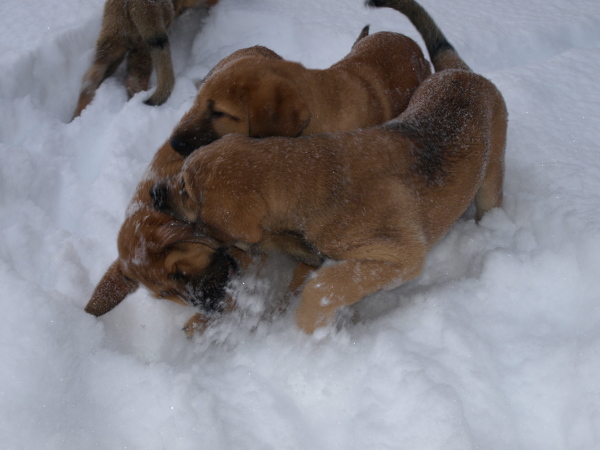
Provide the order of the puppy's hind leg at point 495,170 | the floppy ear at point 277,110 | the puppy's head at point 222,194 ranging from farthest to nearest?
the puppy's hind leg at point 495,170 → the floppy ear at point 277,110 → the puppy's head at point 222,194

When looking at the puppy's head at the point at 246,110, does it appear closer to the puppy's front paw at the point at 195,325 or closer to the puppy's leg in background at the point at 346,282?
the puppy's leg in background at the point at 346,282

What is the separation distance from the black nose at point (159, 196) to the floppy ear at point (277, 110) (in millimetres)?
635

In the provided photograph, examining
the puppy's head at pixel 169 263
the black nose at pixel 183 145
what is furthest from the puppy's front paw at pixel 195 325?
the black nose at pixel 183 145

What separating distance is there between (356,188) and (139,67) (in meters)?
3.09

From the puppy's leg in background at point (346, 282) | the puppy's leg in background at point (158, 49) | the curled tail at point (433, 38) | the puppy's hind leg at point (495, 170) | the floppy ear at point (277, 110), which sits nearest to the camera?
the puppy's leg in background at point (346, 282)

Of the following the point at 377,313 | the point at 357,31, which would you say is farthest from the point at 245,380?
Answer: the point at 357,31

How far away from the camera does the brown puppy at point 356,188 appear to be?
238 centimetres

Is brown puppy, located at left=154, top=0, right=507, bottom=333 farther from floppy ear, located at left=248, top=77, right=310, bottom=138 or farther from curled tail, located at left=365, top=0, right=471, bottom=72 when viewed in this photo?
curled tail, located at left=365, top=0, right=471, bottom=72

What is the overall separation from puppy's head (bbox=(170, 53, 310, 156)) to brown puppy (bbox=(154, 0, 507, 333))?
0.23 metres

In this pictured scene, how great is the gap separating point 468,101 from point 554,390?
1637mm

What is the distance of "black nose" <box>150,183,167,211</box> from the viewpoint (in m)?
2.50

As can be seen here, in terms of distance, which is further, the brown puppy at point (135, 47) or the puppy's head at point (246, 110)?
the brown puppy at point (135, 47)

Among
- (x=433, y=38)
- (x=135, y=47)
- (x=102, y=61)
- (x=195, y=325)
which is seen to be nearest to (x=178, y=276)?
(x=195, y=325)

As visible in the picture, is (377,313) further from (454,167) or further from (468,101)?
(468,101)
